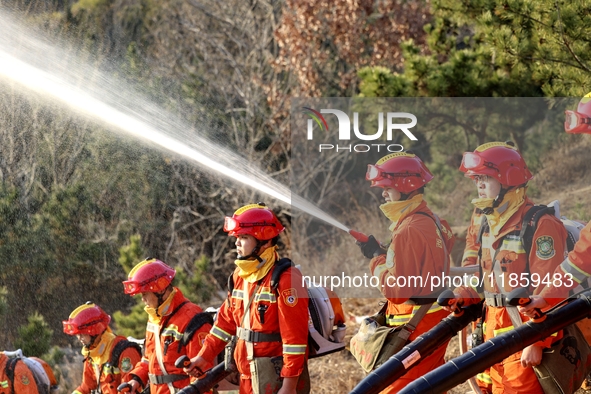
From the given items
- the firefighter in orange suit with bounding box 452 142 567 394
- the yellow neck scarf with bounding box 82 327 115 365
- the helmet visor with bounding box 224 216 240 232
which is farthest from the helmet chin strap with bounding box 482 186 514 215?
the yellow neck scarf with bounding box 82 327 115 365

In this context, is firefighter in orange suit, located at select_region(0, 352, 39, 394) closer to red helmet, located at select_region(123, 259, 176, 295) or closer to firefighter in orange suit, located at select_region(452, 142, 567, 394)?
red helmet, located at select_region(123, 259, 176, 295)

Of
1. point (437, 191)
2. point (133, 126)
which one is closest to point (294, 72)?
point (133, 126)

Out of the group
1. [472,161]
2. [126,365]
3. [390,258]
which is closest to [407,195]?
[390,258]

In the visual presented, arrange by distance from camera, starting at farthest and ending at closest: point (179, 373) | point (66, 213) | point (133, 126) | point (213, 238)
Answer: point (213, 238)
point (66, 213)
point (133, 126)
point (179, 373)

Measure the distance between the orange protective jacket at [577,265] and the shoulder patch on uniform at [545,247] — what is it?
0.15 meters

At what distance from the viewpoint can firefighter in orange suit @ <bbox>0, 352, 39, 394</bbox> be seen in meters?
9.58

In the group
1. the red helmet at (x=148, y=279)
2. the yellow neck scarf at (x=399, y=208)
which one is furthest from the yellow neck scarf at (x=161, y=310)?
the yellow neck scarf at (x=399, y=208)

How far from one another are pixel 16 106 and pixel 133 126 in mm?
3863

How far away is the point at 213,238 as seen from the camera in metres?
18.1

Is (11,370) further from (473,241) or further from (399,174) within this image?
(473,241)

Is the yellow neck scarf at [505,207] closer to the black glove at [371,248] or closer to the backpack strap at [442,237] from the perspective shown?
the backpack strap at [442,237]

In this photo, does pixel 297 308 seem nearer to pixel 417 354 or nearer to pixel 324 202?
pixel 417 354

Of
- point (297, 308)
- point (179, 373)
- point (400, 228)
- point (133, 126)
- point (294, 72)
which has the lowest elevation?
point (179, 373)

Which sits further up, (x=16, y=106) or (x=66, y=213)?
(x=16, y=106)
